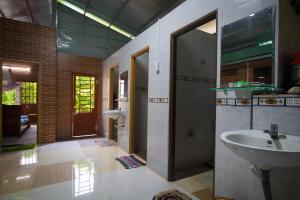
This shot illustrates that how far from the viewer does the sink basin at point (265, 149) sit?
84 centimetres

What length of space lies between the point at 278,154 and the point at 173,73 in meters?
1.68

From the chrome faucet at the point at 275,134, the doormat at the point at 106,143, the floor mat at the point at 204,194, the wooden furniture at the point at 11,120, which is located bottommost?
the doormat at the point at 106,143

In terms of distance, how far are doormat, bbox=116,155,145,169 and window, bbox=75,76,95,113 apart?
260 cm

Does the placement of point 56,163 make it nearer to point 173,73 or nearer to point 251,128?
point 173,73

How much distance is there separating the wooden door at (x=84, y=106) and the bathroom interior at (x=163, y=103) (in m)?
0.03

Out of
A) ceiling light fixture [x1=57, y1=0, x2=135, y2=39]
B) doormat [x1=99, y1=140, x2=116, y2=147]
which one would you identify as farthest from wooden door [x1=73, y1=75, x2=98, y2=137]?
ceiling light fixture [x1=57, y1=0, x2=135, y2=39]

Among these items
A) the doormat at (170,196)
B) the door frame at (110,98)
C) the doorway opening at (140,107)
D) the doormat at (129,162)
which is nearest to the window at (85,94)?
the door frame at (110,98)

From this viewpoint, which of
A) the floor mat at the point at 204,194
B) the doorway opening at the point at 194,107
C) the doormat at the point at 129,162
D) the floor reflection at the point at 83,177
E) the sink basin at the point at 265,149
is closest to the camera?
the sink basin at the point at 265,149

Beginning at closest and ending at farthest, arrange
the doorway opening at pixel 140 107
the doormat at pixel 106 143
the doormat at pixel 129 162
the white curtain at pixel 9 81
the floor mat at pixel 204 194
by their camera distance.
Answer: the floor mat at pixel 204 194 → the doormat at pixel 129 162 → the doorway opening at pixel 140 107 → the doormat at pixel 106 143 → the white curtain at pixel 9 81

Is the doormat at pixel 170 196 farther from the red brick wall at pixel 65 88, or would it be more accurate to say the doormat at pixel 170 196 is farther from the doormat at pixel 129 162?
the red brick wall at pixel 65 88

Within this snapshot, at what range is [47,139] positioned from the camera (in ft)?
14.3

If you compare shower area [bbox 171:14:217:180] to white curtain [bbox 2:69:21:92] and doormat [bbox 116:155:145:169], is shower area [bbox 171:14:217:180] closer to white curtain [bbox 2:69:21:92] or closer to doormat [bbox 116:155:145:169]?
doormat [bbox 116:155:145:169]

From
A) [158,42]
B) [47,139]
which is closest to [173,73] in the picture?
[158,42]

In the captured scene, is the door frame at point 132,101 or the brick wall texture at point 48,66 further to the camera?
the brick wall texture at point 48,66
